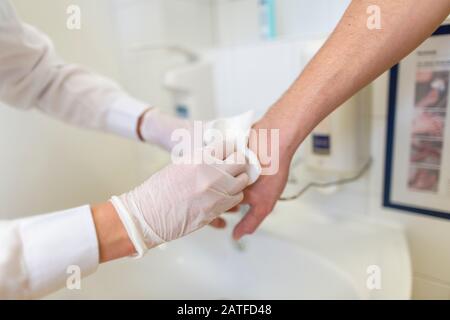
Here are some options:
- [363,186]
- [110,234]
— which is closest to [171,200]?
[110,234]

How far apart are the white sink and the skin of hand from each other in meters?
0.27

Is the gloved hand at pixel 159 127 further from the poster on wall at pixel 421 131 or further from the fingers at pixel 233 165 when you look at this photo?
the poster on wall at pixel 421 131

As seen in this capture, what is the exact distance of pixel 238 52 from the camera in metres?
0.86

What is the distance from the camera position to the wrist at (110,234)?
1.34 feet

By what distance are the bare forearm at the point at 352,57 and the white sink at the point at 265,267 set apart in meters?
0.34

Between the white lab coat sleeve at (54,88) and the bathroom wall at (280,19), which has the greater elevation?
the bathroom wall at (280,19)

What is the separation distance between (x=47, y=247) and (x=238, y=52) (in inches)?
26.2

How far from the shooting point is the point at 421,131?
0.54 metres

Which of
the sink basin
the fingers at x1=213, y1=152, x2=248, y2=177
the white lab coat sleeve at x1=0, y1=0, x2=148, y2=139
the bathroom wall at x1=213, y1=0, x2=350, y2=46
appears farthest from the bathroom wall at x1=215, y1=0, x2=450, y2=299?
the white lab coat sleeve at x1=0, y1=0, x2=148, y2=139

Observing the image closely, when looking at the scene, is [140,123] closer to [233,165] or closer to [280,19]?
[233,165]

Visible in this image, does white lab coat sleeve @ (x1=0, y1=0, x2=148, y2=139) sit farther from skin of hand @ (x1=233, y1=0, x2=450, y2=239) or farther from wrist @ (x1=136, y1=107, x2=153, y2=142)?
skin of hand @ (x1=233, y1=0, x2=450, y2=239)

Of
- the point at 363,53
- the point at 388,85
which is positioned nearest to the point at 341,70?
the point at 363,53

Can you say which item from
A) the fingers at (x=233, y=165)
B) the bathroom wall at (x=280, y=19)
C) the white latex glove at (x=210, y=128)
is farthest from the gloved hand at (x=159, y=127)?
the bathroom wall at (x=280, y=19)
